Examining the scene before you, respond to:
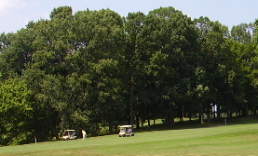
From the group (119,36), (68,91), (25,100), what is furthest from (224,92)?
(25,100)

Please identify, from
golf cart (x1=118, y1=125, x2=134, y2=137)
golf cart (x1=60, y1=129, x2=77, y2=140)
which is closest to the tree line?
golf cart (x1=60, y1=129, x2=77, y2=140)

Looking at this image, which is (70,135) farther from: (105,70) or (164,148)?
(164,148)

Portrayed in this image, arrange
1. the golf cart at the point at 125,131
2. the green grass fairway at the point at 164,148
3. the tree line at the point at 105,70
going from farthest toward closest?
1. the tree line at the point at 105,70
2. the golf cart at the point at 125,131
3. the green grass fairway at the point at 164,148

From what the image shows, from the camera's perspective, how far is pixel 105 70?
8381 centimetres

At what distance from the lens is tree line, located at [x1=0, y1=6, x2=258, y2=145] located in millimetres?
81000

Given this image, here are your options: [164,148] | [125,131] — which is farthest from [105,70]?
[164,148]

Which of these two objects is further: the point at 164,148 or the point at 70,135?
the point at 70,135

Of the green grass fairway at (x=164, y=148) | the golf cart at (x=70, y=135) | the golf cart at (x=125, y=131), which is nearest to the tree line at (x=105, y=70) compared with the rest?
the golf cart at (x=70, y=135)

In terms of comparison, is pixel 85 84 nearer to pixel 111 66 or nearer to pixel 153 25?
pixel 111 66

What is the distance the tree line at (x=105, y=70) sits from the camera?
81.0 m

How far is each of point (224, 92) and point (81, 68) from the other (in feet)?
124

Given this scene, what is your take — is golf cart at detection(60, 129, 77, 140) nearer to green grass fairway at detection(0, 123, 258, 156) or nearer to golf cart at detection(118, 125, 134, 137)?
golf cart at detection(118, 125, 134, 137)

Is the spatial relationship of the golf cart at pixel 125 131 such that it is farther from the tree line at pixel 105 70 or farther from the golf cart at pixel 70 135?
the tree line at pixel 105 70

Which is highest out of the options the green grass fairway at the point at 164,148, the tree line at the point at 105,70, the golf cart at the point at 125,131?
the tree line at the point at 105,70
